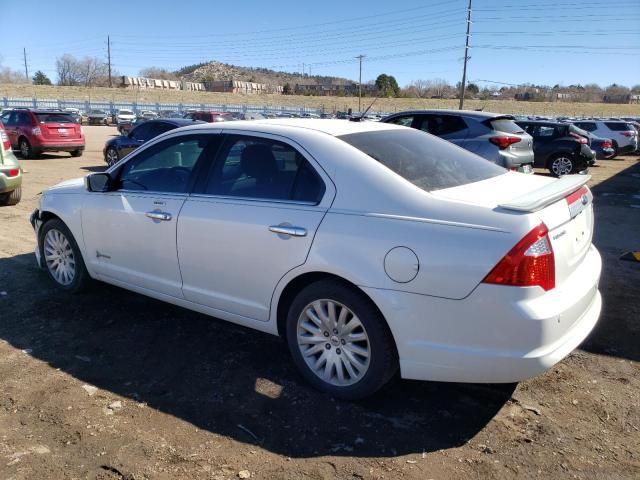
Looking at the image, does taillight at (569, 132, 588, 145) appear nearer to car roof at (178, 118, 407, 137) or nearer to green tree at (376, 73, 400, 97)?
car roof at (178, 118, 407, 137)

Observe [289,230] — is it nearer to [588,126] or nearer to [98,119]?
[588,126]

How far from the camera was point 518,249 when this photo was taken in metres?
2.63

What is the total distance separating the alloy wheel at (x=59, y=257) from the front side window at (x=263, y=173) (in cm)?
194

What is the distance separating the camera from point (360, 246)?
9.77ft

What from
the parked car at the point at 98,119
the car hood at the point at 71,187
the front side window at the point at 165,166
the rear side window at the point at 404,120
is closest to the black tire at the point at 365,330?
the front side window at the point at 165,166

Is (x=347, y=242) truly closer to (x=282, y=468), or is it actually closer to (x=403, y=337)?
(x=403, y=337)

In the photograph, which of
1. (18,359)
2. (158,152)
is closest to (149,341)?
(18,359)

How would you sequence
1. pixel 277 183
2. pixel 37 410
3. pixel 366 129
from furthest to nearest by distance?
pixel 366 129
pixel 277 183
pixel 37 410

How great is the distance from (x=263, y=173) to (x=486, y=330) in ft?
5.84

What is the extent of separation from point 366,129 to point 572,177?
1454 millimetres

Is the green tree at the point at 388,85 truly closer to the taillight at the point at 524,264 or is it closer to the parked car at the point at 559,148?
the parked car at the point at 559,148

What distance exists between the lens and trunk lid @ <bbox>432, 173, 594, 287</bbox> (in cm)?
279

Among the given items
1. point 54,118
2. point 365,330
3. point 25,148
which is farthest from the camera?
point 54,118

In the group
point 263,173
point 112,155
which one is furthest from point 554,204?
point 112,155
